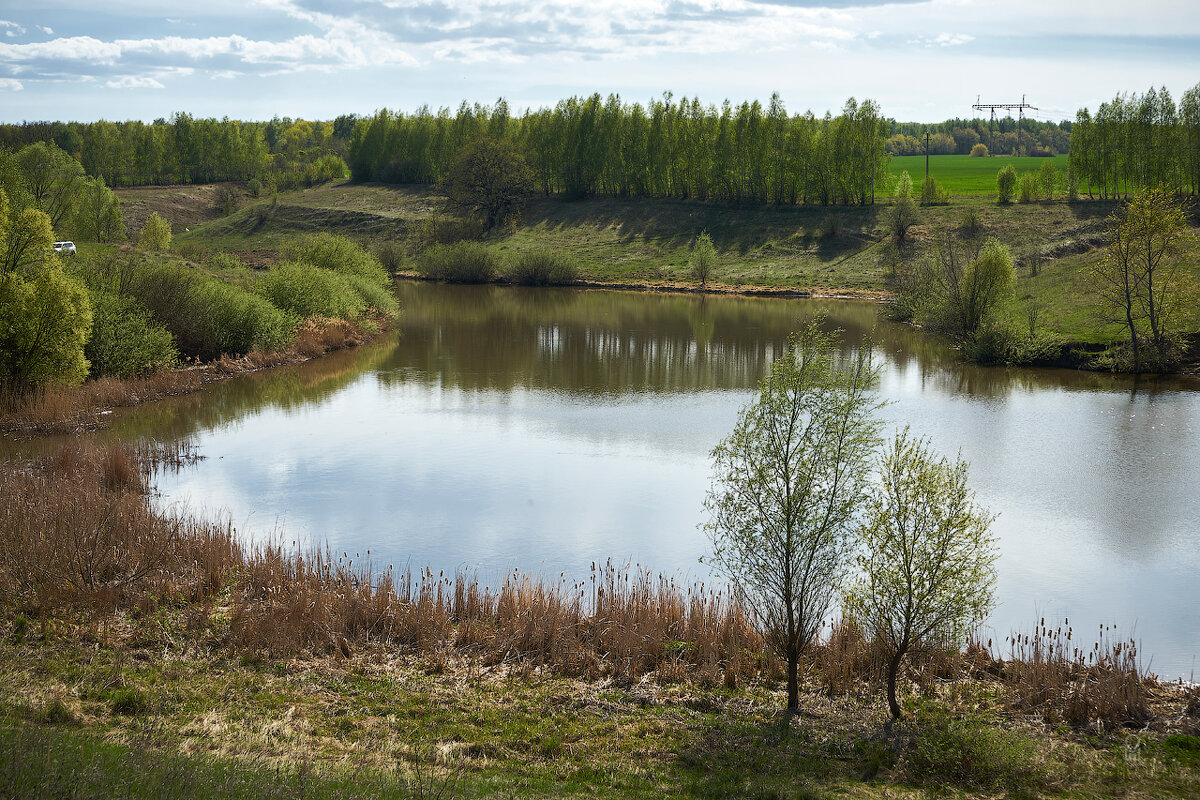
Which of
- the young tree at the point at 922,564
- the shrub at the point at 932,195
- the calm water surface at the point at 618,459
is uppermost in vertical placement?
the shrub at the point at 932,195

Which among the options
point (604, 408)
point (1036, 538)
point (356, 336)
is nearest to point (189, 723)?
point (1036, 538)

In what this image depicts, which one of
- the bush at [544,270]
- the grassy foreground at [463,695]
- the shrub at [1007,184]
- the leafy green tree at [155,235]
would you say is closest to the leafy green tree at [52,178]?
the leafy green tree at [155,235]

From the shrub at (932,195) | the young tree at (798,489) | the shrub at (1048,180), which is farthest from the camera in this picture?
the shrub at (932,195)

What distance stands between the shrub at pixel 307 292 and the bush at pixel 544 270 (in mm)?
28206

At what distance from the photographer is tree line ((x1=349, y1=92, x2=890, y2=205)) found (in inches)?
3061

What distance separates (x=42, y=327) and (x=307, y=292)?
18.4 m

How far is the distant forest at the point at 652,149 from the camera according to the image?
6938 cm

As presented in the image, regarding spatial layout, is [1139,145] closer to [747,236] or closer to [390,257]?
[747,236]

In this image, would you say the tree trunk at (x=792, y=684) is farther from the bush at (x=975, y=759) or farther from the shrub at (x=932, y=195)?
the shrub at (x=932, y=195)

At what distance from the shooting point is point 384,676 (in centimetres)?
1144

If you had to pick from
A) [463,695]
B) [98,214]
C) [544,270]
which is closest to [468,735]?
[463,695]

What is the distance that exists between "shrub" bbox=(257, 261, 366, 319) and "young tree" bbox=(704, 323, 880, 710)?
33494 millimetres

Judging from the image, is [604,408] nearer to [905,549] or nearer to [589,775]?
[905,549]

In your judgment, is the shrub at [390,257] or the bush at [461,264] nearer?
the bush at [461,264]
